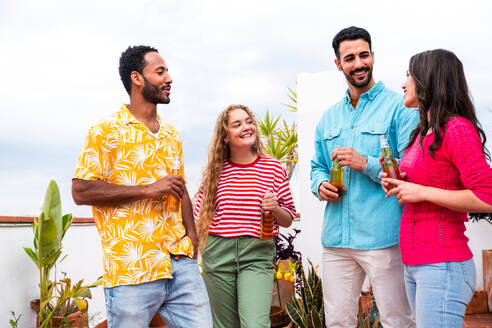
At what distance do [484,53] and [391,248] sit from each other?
11.3 feet

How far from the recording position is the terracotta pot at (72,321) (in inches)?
159

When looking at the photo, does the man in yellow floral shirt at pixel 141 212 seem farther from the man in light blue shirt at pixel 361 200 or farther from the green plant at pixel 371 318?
the green plant at pixel 371 318

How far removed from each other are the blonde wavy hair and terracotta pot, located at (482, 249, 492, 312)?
3311 millimetres

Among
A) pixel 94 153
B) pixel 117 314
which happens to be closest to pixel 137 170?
pixel 94 153

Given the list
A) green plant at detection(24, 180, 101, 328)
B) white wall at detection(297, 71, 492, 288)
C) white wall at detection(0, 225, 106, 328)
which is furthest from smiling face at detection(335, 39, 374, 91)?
white wall at detection(0, 225, 106, 328)

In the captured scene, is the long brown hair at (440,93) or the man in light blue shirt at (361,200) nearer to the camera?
the long brown hair at (440,93)

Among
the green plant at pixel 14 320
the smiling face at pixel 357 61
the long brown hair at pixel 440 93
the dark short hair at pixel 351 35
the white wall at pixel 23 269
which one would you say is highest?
the dark short hair at pixel 351 35

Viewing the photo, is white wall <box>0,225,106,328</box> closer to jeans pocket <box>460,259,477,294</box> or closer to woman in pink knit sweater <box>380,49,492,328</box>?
woman in pink knit sweater <box>380,49,492,328</box>

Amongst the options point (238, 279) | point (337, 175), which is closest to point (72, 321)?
point (238, 279)

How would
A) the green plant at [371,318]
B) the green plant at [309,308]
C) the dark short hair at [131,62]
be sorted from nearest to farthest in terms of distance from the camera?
the dark short hair at [131,62]
the green plant at [371,318]
the green plant at [309,308]

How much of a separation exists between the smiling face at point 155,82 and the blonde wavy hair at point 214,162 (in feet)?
2.28

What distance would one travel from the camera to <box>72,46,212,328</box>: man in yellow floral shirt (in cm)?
192

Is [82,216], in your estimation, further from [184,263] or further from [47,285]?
[184,263]

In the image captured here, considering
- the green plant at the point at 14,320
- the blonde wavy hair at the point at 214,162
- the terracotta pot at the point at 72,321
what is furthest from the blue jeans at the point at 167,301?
the terracotta pot at the point at 72,321
